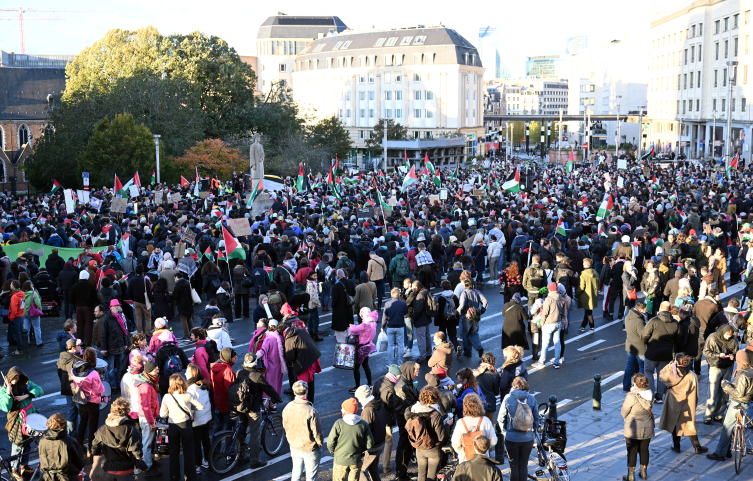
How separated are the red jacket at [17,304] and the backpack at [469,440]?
11.0m

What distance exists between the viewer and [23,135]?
88.5 meters

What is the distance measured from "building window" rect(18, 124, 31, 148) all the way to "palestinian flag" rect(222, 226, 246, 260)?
77.3 meters

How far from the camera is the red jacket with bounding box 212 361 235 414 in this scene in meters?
10.6

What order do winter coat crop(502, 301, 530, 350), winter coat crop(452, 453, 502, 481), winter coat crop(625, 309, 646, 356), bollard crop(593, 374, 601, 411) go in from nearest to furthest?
1. winter coat crop(452, 453, 502, 481)
2. bollard crop(593, 374, 601, 411)
3. winter coat crop(625, 309, 646, 356)
4. winter coat crop(502, 301, 530, 350)

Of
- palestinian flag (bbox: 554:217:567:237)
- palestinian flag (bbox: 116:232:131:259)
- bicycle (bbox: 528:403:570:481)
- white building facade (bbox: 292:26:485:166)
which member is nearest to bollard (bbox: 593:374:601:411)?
bicycle (bbox: 528:403:570:481)

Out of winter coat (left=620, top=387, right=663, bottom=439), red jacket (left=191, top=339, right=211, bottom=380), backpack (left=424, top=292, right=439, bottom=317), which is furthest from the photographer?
backpack (left=424, top=292, right=439, bottom=317)

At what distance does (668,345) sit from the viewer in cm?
1246

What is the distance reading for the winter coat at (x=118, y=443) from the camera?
8.69 metres

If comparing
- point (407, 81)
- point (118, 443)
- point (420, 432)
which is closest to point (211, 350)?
Answer: point (118, 443)

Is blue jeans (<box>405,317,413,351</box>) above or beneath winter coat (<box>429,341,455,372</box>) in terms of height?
beneath

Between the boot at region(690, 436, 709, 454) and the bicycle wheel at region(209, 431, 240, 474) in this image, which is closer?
the bicycle wheel at region(209, 431, 240, 474)

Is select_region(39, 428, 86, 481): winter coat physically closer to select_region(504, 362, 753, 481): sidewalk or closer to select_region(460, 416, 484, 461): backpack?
select_region(460, 416, 484, 461): backpack

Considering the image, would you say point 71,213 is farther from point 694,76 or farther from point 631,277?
point 694,76

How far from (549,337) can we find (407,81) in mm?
101641
